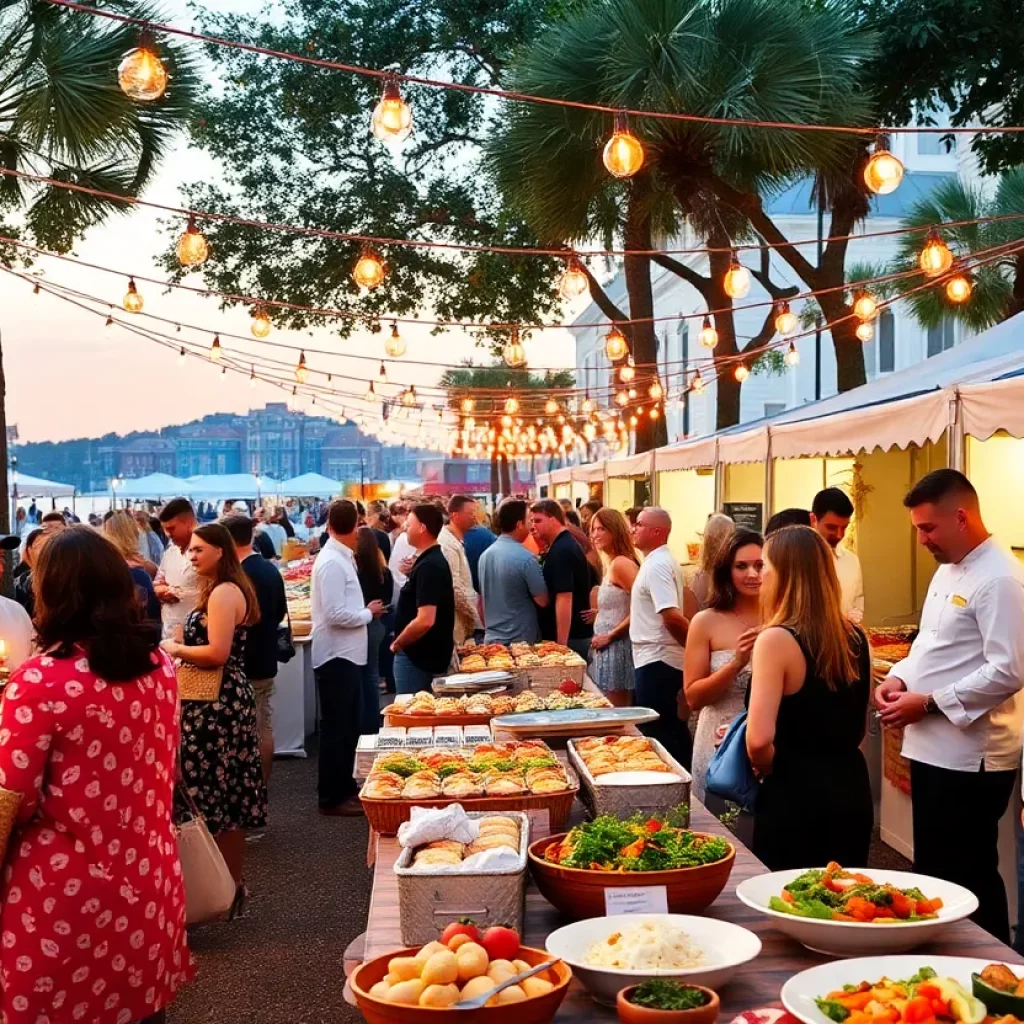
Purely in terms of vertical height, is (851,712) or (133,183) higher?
(133,183)

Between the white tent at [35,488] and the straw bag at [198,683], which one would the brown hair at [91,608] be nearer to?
the straw bag at [198,683]

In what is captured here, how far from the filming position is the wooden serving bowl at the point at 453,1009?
7.20ft

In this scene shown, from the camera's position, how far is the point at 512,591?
856cm

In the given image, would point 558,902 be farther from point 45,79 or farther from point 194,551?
point 45,79

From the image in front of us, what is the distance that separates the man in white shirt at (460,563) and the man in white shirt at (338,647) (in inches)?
45.5

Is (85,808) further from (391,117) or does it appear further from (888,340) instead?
(888,340)

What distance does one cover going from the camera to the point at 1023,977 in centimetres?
227

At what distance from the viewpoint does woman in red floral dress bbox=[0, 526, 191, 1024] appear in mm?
3098

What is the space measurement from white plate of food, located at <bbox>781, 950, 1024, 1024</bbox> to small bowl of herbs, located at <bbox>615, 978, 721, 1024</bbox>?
13cm

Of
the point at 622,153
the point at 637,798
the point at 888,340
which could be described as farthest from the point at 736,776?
the point at 888,340

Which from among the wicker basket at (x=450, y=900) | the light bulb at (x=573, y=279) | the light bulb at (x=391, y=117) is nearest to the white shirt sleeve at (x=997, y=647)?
the wicker basket at (x=450, y=900)

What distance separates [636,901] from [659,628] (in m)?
4.16

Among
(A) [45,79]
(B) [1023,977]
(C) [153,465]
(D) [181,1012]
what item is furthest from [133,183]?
(C) [153,465]

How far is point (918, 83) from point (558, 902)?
14.8m
